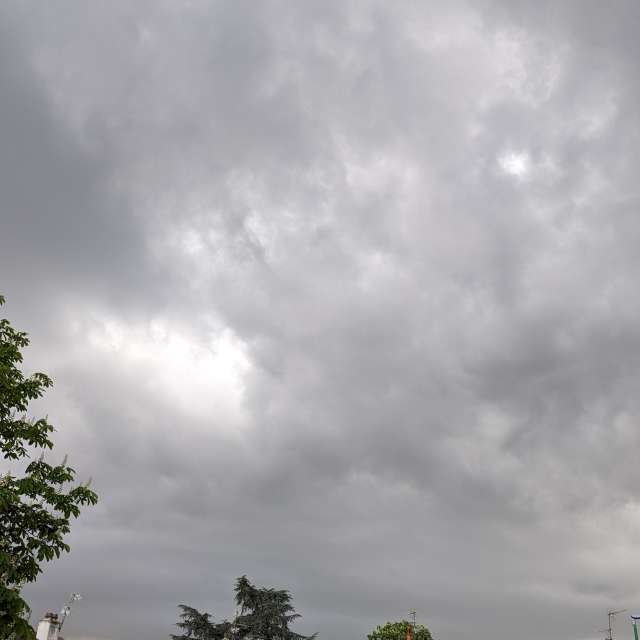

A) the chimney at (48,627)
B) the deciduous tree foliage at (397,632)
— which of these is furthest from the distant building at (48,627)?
the deciduous tree foliage at (397,632)

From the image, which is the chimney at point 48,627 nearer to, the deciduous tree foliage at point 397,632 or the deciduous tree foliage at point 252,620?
the deciduous tree foliage at point 252,620

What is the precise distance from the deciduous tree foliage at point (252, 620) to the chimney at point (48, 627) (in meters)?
10.1

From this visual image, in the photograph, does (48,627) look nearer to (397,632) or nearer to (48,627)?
(48,627)

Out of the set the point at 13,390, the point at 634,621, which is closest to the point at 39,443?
the point at 13,390

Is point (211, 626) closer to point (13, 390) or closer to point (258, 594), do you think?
point (258, 594)

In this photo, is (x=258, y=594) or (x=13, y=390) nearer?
(x=13, y=390)

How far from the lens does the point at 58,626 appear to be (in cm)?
5903

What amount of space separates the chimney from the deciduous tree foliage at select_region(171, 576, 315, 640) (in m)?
10.1

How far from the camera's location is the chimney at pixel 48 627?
179 feet

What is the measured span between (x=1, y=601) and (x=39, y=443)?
13.4ft

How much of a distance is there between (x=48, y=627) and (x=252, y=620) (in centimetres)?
1810

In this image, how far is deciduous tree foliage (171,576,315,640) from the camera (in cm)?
6059

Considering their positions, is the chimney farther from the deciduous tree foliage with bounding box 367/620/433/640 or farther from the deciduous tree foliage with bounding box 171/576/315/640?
the deciduous tree foliage with bounding box 367/620/433/640

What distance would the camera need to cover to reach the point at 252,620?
2502 inches
